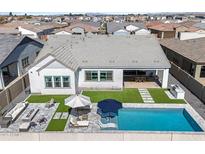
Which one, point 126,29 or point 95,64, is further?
point 126,29

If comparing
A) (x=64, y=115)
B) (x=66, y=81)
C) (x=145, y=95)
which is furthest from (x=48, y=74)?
(x=145, y=95)

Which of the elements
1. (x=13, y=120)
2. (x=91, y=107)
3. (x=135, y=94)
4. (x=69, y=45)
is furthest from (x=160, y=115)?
(x=69, y=45)

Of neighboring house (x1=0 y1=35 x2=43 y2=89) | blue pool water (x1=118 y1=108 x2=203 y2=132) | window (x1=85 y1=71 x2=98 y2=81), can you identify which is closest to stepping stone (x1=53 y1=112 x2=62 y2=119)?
blue pool water (x1=118 y1=108 x2=203 y2=132)

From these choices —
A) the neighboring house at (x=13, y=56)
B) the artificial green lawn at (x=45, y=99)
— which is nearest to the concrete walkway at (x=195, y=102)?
the artificial green lawn at (x=45, y=99)

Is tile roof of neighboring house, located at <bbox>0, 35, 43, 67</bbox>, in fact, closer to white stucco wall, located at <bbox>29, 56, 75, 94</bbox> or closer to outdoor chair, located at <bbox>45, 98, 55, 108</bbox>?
white stucco wall, located at <bbox>29, 56, 75, 94</bbox>

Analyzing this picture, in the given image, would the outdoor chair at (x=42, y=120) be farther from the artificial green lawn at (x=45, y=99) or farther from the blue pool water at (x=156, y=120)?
the blue pool water at (x=156, y=120)

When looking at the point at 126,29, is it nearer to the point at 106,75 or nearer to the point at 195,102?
the point at 106,75
